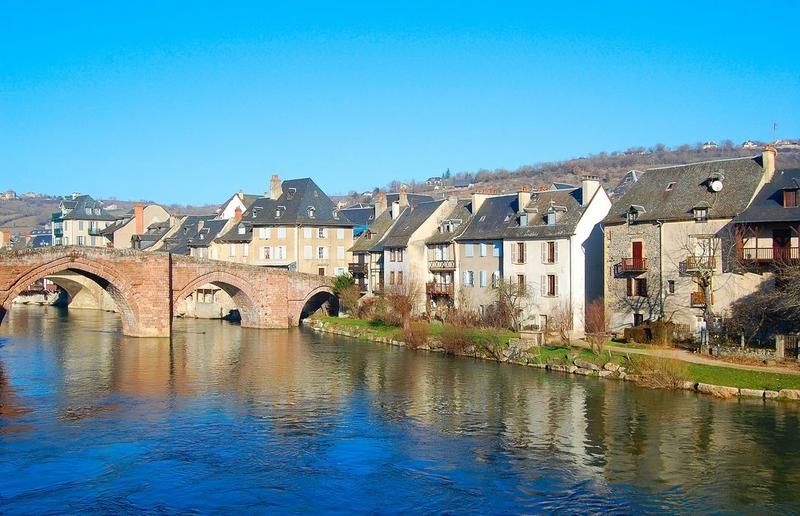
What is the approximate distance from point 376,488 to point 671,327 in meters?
23.6

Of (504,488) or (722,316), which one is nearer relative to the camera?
(504,488)

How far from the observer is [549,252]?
47.9m

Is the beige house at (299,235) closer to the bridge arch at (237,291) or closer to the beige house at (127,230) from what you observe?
the bridge arch at (237,291)

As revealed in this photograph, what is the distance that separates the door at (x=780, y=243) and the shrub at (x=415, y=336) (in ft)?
63.9

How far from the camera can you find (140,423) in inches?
1102

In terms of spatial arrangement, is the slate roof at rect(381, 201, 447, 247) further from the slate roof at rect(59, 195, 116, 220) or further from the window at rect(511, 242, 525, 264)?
the slate roof at rect(59, 195, 116, 220)

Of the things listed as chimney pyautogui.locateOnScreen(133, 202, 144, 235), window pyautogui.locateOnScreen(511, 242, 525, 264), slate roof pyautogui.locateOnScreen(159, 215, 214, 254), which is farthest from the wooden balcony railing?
chimney pyautogui.locateOnScreen(133, 202, 144, 235)

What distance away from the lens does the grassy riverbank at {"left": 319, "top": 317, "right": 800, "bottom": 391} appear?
31.2 meters

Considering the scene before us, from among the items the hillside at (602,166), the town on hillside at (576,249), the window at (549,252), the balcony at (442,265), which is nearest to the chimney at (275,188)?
the town on hillside at (576,249)

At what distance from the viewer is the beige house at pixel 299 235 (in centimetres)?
6775

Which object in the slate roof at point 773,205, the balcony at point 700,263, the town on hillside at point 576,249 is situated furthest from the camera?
the balcony at point 700,263

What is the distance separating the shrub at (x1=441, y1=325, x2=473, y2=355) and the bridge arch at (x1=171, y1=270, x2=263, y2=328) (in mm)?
19815

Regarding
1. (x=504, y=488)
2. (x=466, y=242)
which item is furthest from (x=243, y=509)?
(x=466, y=242)

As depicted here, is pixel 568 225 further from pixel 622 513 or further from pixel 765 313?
pixel 622 513
